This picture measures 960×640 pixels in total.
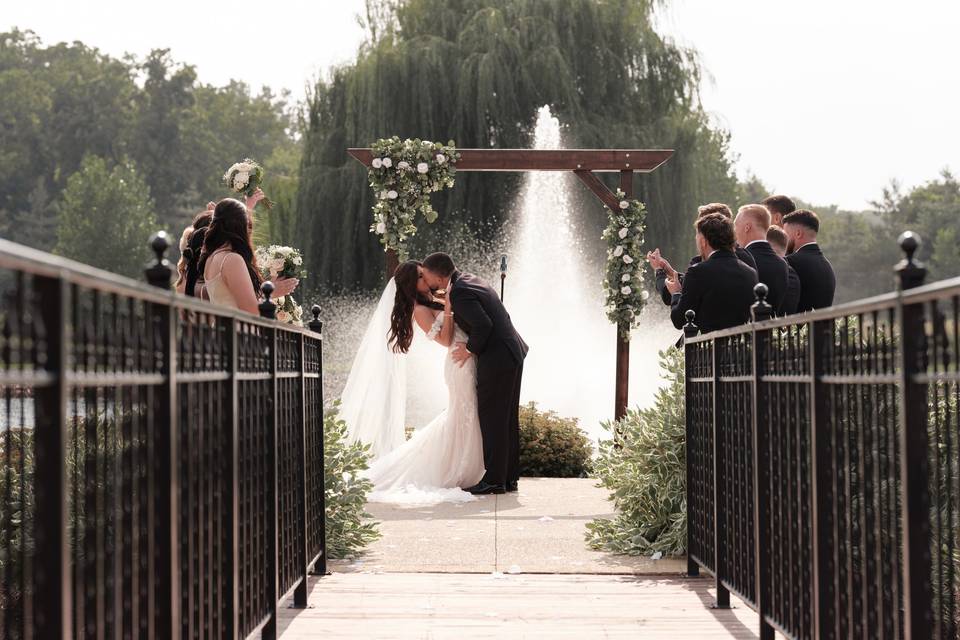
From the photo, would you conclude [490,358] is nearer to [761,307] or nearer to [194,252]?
[194,252]

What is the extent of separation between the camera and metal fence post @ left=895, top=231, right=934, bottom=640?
3.10 meters

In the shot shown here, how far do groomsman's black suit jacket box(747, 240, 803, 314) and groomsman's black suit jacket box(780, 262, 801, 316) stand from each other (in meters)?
0.31

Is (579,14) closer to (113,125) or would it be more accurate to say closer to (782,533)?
(782,533)

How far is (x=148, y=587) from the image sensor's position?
333 centimetres

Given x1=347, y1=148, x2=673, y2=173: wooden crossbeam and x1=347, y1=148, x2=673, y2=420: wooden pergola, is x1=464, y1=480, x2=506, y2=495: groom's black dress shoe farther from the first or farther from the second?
x1=347, y1=148, x2=673, y2=173: wooden crossbeam

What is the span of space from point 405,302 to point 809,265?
13.1 ft

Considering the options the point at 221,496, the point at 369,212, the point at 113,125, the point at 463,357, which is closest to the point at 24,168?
the point at 113,125

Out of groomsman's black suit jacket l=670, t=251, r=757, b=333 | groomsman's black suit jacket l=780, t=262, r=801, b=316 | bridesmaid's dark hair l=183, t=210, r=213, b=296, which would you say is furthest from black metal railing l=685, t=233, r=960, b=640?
bridesmaid's dark hair l=183, t=210, r=213, b=296

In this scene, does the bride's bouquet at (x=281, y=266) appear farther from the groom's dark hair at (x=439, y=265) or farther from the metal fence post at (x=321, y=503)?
the groom's dark hair at (x=439, y=265)

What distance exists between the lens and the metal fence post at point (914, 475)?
3.10 m

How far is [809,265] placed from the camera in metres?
8.64

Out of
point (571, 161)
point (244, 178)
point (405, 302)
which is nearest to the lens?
point (244, 178)

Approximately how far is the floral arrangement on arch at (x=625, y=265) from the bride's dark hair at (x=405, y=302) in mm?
2902

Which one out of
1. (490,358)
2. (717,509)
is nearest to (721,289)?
(717,509)
